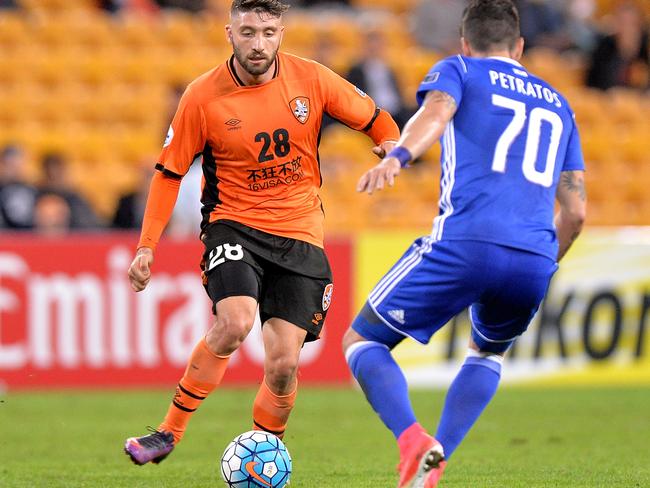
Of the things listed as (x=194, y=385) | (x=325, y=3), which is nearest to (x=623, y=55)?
(x=325, y=3)

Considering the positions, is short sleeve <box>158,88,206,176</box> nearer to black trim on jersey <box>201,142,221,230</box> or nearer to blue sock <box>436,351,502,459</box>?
black trim on jersey <box>201,142,221,230</box>

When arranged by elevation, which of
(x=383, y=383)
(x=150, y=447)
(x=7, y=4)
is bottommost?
(x=150, y=447)

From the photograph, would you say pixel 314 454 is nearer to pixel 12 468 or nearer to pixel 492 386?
pixel 12 468

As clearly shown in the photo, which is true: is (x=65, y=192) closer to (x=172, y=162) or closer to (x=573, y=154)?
(x=172, y=162)

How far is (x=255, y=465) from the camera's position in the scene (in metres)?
5.82

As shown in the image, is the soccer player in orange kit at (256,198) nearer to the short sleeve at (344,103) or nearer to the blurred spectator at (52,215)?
the short sleeve at (344,103)

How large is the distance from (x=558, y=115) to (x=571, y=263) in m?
6.36

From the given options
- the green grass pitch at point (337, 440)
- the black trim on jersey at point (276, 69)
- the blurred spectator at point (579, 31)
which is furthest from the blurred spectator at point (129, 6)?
the black trim on jersey at point (276, 69)

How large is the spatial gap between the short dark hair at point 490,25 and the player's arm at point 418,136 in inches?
17.0

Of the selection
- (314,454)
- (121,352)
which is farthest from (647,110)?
(314,454)

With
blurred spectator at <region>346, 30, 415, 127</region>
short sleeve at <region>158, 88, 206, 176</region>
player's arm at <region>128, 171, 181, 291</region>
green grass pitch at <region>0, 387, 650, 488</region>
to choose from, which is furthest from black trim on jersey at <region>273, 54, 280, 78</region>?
blurred spectator at <region>346, 30, 415, 127</region>

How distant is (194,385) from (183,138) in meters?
1.23

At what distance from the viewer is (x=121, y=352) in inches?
448

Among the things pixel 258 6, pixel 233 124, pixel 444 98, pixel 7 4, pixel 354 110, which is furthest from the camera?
pixel 7 4
